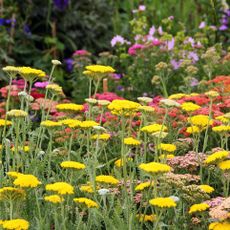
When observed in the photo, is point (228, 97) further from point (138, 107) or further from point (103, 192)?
point (103, 192)

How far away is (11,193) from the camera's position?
9.34 ft

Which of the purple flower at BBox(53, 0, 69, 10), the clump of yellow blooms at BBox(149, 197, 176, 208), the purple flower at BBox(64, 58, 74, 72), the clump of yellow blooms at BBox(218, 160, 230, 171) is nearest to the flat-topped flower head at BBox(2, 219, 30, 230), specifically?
the clump of yellow blooms at BBox(149, 197, 176, 208)

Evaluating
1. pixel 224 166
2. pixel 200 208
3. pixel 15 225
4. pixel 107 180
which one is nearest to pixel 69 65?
pixel 107 180

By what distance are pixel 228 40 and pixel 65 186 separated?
5.47 metres

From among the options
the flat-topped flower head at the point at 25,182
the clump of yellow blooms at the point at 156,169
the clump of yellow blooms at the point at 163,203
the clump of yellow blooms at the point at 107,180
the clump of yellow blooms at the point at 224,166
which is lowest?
the clump of yellow blooms at the point at 107,180

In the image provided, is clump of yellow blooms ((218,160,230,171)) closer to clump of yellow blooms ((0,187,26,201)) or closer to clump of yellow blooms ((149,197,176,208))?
clump of yellow blooms ((149,197,176,208))

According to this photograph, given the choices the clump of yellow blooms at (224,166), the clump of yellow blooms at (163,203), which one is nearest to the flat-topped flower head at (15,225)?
the clump of yellow blooms at (163,203)

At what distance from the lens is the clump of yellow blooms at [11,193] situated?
9.25 ft

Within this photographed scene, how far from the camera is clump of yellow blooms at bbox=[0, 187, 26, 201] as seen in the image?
282 centimetres

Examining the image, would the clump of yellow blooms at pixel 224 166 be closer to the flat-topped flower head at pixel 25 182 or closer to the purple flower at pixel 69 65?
the flat-topped flower head at pixel 25 182

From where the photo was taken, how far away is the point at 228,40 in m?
7.96

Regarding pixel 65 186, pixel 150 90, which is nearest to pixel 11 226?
pixel 65 186

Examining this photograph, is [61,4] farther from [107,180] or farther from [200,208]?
[200,208]

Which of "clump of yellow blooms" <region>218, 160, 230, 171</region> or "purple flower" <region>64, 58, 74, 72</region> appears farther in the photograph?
"purple flower" <region>64, 58, 74, 72</region>
